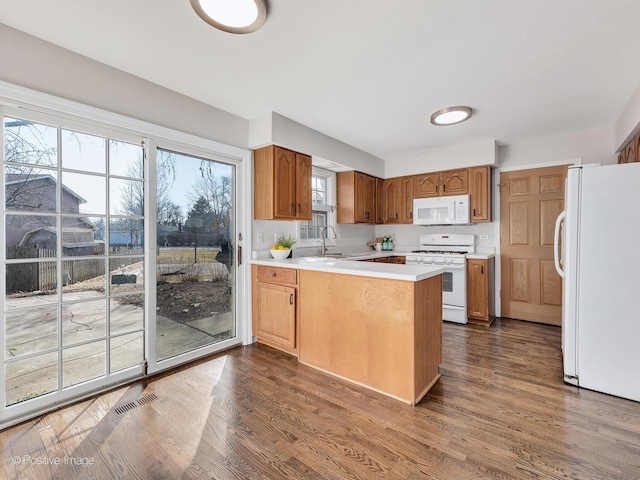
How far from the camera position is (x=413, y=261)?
4344 mm

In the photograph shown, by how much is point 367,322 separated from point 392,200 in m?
3.07

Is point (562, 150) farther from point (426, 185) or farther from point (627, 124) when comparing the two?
point (426, 185)

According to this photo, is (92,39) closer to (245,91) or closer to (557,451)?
(245,91)

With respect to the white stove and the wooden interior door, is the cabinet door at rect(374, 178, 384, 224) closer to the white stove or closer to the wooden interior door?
the white stove

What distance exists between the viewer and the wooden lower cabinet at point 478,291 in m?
3.82

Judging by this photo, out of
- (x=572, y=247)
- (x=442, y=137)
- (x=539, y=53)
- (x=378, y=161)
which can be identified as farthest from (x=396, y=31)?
(x=378, y=161)

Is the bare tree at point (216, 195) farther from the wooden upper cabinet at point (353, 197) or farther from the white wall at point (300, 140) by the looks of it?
the wooden upper cabinet at point (353, 197)

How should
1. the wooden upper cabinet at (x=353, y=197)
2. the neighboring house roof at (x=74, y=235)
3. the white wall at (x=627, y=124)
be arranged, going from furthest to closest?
the wooden upper cabinet at (x=353, y=197), the white wall at (x=627, y=124), the neighboring house roof at (x=74, y=235)

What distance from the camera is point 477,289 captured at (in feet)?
12.7

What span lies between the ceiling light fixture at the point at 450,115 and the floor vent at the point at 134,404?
3438 mm

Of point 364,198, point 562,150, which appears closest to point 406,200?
point 364,198

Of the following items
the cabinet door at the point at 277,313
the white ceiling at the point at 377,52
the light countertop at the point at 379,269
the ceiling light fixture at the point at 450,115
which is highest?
the white ceiling at the point at 377,52

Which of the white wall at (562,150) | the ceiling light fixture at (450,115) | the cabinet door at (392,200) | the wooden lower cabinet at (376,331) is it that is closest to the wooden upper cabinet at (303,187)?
the wooden lower cabinet at (376,331)

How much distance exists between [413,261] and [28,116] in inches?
164
